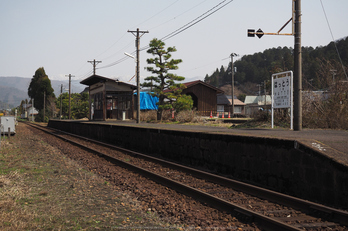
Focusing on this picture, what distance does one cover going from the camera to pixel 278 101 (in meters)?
12.9

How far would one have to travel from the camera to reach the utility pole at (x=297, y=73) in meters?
11.4

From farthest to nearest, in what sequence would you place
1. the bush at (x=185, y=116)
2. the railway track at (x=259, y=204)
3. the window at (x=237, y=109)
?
the window at (x=237, y=109)
the bush at (x=185, y=116)
the railway track at (x=259, y=204)

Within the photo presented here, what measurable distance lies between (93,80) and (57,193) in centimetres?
2852

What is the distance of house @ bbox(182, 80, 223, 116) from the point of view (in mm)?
39031

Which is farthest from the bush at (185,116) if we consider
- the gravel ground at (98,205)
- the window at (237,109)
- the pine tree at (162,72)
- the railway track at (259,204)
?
the window at (237,109)

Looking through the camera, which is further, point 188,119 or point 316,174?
point 188,119

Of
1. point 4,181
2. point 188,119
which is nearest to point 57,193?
point 4,181

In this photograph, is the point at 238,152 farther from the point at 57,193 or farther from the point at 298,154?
the point at 57,193

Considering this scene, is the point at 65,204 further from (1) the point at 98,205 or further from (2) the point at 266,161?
(2) the point at 266,161

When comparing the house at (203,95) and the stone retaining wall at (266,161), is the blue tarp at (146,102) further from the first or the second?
the stone retaining wall at (266,161)

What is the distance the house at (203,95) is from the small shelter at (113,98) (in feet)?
30.9

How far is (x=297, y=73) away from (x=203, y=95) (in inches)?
1095

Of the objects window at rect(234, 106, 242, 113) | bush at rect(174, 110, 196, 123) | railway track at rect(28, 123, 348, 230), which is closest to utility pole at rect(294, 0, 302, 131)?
railway track at rect(28, 123, 348, 230)

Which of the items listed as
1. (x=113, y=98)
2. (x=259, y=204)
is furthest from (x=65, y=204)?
(x=113, y=98)
